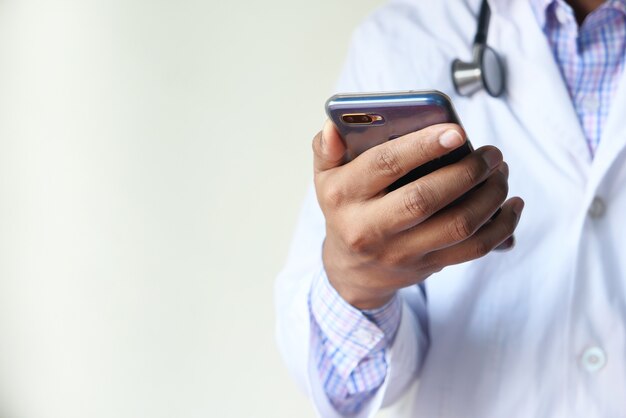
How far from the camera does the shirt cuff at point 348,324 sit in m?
0.60

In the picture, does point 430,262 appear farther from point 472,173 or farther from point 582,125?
point 582,125

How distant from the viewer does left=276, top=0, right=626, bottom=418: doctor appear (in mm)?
630

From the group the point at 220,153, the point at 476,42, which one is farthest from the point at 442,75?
the point at 220,153

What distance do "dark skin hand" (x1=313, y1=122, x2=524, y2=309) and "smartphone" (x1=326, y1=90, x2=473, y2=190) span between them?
0.01m

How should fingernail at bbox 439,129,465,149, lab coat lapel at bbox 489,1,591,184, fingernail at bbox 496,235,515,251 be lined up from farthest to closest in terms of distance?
1. lab coat lapel at bbox 489,1,591,184
2. fingernail at bbox 496,235,515,251
3. fingernail at bbox 439,129,465,149

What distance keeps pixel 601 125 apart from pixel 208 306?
26.7 inches

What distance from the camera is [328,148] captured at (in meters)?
0.48

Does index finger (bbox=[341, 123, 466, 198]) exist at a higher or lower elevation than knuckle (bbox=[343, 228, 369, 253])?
higher

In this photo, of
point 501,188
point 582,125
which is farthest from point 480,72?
point 501,188

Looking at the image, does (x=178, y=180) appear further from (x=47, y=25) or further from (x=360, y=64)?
(x=360, y=64)

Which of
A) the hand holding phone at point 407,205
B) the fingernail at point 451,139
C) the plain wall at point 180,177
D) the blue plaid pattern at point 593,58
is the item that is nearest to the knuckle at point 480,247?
the hand holding phone at point 407,205

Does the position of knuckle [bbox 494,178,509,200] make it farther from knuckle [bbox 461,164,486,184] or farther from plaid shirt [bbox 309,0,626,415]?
plaid shirt [bbox 309,0,626,415]

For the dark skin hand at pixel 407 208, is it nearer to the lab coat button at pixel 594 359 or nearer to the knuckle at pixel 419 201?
the knuckle at pixel 419 201

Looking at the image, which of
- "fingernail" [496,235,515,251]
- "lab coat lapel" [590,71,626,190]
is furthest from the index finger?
"lab coat lapel" [590,71,626,190]
